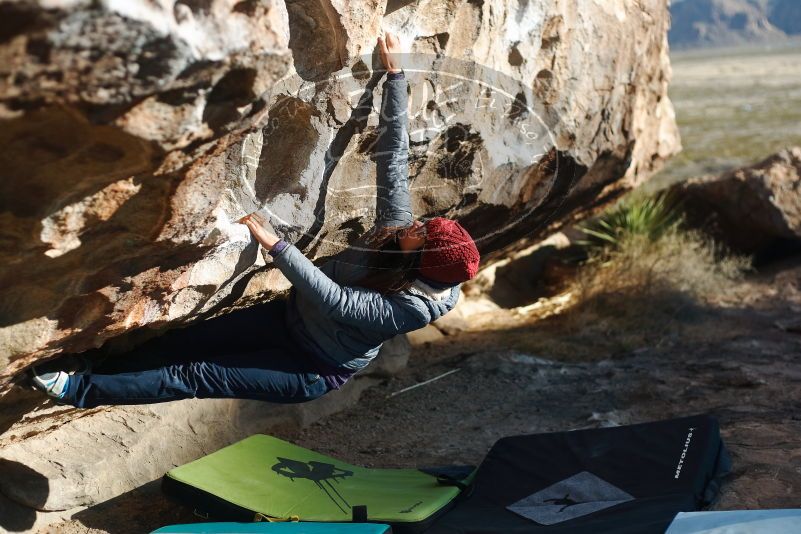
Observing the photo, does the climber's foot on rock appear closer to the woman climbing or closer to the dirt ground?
the woman climbing

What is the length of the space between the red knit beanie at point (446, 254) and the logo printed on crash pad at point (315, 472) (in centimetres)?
119

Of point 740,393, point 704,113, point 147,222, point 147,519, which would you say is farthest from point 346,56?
point 704,113

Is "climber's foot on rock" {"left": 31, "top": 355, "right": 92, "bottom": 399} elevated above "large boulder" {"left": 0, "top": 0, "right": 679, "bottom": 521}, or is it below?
below

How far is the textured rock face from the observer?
2061mm

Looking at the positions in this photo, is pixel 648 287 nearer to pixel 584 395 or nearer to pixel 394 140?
pixel 584 395

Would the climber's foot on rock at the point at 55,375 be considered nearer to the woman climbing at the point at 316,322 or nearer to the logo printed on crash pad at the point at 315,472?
the woman climbing at the point at 316,322

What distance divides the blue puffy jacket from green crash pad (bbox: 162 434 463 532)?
23.7 inches

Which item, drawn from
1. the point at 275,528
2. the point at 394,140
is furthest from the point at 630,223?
the point at 275,528

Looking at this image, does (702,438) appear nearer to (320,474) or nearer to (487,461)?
(487,461)

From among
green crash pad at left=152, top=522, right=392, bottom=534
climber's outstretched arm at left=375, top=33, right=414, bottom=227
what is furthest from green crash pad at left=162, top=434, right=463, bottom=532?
climber's outstretched arm at left=375, top=33, right=414, bottom=227

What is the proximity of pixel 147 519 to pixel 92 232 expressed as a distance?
5.90 feet

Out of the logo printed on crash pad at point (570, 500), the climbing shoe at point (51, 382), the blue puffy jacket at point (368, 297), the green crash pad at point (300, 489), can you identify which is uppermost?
the blue puffy jacket at point (368, 297)

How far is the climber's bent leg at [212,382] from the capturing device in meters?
3.16

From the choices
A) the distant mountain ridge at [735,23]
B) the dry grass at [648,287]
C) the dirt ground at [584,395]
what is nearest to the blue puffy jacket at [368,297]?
the dirt ground at [584,395]
